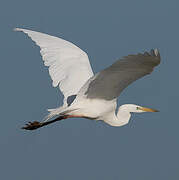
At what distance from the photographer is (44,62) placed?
17.4 meters

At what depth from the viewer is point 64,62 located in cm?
1750

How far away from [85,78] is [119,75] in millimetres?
3479

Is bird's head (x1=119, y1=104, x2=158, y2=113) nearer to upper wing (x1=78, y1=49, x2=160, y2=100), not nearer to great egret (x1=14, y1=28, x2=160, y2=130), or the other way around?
great egret (x1=14, y1=28, x2=160, y2=130)

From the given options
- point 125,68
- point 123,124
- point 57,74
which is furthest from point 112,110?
point 125,68

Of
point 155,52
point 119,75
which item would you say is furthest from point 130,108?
point 155,52

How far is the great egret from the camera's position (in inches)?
513

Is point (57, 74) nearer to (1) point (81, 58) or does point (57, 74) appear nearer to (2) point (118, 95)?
(1) point (81, 58)

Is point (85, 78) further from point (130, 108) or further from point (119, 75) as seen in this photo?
point (119, 75)

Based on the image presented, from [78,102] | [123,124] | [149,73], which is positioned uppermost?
[149,73]

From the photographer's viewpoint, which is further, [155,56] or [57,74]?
[57,74]

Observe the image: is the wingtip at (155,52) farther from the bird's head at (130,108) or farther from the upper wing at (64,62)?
the upper wing at (64,62)

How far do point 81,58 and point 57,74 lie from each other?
3.14 ft

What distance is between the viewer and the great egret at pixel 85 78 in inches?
513

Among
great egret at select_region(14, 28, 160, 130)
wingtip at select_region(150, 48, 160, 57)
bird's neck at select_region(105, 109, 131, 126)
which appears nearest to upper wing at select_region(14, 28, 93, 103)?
great egret at select_region(14, 28, 160, 130)
